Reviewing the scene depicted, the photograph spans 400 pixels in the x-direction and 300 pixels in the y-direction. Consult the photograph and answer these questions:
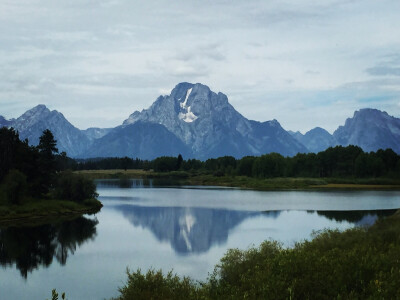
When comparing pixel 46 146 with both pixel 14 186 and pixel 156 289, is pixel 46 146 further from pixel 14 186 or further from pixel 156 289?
pixel 156 289

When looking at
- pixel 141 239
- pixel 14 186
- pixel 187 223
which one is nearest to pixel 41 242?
pixel 141 239

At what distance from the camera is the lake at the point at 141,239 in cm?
3975

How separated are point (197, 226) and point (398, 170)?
146759 mm

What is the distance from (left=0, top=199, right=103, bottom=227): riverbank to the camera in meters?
77.3

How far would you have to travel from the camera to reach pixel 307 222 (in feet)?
241

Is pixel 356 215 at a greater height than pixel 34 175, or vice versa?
pixel 34 175

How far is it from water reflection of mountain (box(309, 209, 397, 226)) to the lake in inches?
6.6

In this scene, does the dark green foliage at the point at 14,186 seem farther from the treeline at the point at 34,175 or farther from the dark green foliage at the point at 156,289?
the dark green foliage at the point at 156,289

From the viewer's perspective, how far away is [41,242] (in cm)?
5900

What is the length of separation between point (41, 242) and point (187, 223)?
2534cm

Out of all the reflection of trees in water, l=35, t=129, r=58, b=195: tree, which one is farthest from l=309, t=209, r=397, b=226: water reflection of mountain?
l=35, t=129, r=58, b=195: tree

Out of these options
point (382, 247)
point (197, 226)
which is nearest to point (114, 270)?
point (382, 247)

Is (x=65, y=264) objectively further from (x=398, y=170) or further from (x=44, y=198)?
(x=398, y=170)

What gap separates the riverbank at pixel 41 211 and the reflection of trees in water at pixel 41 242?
20.5ft
